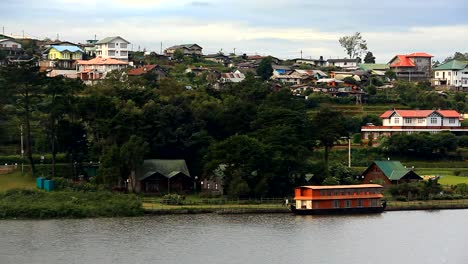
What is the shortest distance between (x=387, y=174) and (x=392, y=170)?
516 millimetres

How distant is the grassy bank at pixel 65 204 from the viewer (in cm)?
4078

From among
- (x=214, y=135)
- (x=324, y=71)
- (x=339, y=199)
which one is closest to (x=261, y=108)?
(x=214, y=135)

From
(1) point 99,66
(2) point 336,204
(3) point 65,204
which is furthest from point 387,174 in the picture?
(1) point 99,66

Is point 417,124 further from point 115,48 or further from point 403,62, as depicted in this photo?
point 115,48

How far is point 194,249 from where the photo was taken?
1315 inches

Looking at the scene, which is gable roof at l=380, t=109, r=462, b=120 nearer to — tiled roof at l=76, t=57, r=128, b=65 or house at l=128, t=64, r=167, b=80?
house at l=128, t=64, r=167, b=80

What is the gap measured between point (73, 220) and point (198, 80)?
3854 centimetres

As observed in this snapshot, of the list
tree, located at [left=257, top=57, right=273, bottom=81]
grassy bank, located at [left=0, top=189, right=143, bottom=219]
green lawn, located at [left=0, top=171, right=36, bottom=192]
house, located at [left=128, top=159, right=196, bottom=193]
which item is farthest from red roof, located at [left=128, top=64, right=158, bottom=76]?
grassy bank, located at [left=0, top=189, right=143, bottom=219]

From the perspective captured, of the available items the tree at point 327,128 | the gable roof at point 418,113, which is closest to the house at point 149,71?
the gable roof at point 418,113

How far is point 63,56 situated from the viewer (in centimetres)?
8606

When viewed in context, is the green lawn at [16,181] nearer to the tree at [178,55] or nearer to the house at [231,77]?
the house at [231,77]

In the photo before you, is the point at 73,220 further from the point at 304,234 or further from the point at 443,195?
the point at 443,195

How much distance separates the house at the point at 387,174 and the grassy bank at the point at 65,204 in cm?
1441

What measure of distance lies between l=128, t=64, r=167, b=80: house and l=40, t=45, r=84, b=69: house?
860cm
